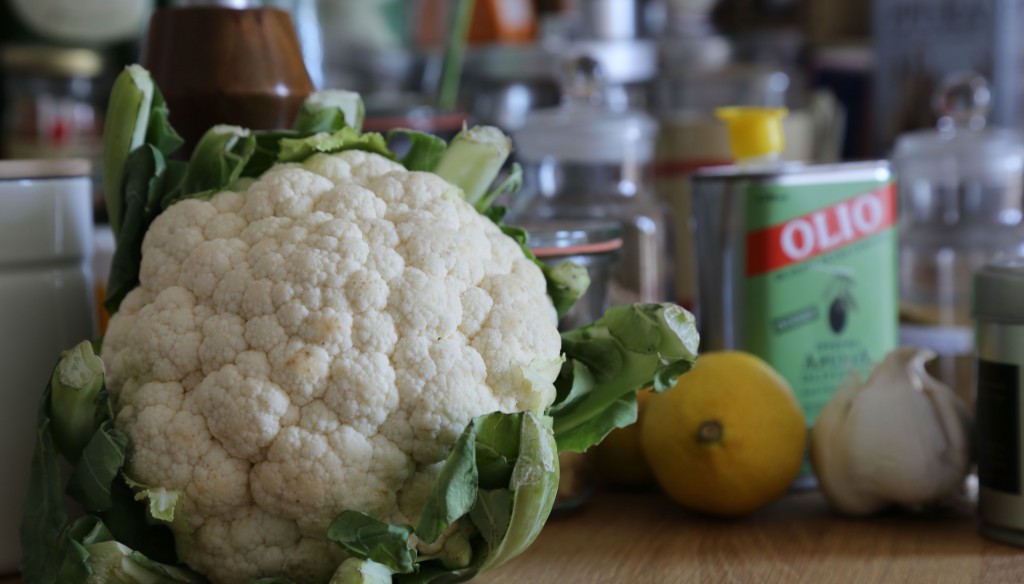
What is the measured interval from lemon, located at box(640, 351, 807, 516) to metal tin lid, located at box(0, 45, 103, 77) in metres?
1.18

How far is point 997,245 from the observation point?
48.6 inches

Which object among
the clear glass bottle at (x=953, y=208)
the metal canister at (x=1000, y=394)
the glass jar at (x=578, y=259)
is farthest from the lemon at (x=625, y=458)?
the clear glass bottle at (x=953, y=208)

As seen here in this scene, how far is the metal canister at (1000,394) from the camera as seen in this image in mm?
708

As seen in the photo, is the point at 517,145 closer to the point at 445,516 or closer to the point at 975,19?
the point at 975,19

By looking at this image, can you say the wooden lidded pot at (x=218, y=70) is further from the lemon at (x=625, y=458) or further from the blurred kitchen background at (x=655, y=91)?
the lemon at (x=625, y=458)

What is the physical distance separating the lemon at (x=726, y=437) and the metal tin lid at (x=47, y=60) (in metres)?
1.18

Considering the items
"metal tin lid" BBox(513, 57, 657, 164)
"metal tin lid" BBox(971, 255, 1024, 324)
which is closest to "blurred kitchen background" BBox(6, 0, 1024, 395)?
"metal tin lid" BBox(513, 57, 657, 164)

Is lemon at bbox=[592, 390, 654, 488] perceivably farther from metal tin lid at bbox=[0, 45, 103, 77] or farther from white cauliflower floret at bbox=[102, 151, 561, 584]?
metal tin lid at bbox=[0, 45, 103, 77]

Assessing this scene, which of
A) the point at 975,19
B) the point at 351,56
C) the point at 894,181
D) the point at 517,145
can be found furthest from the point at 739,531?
the point at 351,56

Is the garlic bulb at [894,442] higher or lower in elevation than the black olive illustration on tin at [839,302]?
lower

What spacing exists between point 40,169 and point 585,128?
536mm

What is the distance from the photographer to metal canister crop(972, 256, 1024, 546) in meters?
0.71

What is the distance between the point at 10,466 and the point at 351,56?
112cm

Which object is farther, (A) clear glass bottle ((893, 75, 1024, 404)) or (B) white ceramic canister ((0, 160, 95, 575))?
(A) clear glass bottle ((893, 75, 1024, 404))
